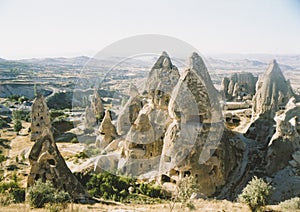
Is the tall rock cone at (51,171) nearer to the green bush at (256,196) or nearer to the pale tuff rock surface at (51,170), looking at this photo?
the pale tuff rock surface at (51,170)

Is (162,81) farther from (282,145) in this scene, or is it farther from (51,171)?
(51,171)

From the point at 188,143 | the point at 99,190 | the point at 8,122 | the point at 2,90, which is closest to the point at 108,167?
the point at 99,190

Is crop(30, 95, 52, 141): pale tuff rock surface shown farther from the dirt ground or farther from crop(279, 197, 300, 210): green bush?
crop(279, 197, 300, 210): green bush

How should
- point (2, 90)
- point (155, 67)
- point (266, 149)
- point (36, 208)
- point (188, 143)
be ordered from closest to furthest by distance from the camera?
point (36, 208) < point (188, 143) < point (266, 149) < point (155, 67) < point (2, 90)

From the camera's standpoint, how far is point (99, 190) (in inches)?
503

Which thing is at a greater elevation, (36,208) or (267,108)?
(267,108)

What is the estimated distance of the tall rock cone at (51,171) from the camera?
30.8 ft

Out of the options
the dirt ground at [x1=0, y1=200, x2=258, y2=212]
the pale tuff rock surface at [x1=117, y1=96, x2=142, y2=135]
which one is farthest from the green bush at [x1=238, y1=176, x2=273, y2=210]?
the pale tuff rock surface at [x1=117, y1=96, x2=142, y2=135]

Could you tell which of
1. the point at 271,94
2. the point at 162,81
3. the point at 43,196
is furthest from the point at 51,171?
the point at 271,94

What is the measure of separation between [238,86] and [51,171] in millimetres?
27924

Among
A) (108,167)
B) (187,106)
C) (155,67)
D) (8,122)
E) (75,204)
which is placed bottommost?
(8,122)

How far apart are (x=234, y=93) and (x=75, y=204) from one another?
2735cm

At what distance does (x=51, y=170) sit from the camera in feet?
31.0

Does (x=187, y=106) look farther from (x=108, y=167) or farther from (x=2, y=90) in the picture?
(x=2, y=90)
